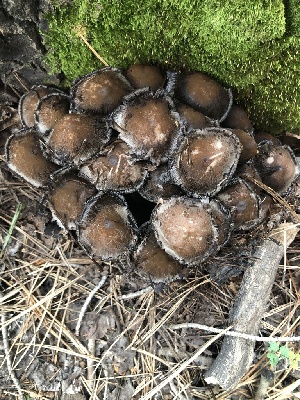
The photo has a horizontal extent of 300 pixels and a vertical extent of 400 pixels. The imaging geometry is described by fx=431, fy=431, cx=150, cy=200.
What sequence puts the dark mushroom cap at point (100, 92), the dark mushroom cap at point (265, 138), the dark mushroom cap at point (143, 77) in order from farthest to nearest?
the dark mushroom cap at point (265, 138), the dark mushroom cap at point (143, 77), the dark mushroom cap at point (100, 92)

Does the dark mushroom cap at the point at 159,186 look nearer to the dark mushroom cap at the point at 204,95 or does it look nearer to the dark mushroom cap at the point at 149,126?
the dark mushroom cap at the point at 149,126

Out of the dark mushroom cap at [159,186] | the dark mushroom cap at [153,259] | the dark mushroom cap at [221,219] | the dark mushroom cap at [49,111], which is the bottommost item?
the dark mushroom cap at [153,259]

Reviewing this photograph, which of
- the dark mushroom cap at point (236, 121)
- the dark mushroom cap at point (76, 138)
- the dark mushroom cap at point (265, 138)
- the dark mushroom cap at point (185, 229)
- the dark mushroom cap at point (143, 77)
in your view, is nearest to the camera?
the dark mushroom cap at point (185, 229)

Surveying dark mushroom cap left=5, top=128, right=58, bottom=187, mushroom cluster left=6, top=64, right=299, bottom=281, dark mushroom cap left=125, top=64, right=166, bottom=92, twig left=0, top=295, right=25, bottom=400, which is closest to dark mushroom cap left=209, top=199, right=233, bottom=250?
mushroom cluster left=6, top=64, right=299, bottom=281

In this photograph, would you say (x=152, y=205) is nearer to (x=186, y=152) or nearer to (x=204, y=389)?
(x=186, y=152)

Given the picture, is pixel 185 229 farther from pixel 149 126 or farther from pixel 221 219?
pixel 149 126

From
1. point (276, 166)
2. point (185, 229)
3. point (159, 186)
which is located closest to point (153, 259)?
point (185, 229)

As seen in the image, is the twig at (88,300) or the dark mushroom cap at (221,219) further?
the twig at (88,300)

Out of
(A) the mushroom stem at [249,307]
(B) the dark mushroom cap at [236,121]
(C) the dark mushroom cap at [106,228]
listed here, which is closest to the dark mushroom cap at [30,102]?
(C) the dark mushroom cap at [106,228]
